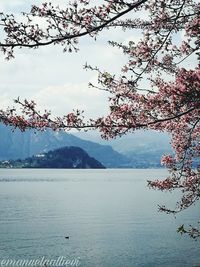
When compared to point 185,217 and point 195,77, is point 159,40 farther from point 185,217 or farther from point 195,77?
point 185,217

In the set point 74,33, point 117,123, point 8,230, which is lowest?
point 8,230

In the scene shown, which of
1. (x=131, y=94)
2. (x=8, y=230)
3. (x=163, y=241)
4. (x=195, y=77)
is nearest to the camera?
(x=195, y=77)

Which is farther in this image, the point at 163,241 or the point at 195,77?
the point at 163,241

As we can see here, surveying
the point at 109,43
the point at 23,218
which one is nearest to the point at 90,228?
the point at 23,218

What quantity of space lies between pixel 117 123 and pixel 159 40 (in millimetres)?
2149

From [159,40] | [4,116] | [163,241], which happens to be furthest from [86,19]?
[163,241]

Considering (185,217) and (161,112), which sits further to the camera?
(185,217)

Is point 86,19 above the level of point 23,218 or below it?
Answer: above

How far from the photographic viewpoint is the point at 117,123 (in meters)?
9.82

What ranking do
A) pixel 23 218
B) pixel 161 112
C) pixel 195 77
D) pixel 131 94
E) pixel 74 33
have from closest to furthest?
pixel 74 33, pixel 195 77, pixel 161 112, pixel 131 94, pixel 23 218

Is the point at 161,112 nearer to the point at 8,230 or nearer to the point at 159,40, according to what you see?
the point at 159,40

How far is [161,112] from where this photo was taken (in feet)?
31.4

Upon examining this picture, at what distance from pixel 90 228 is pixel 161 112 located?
6257 centimetres

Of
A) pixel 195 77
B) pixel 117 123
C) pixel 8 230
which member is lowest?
pixel 8 230
